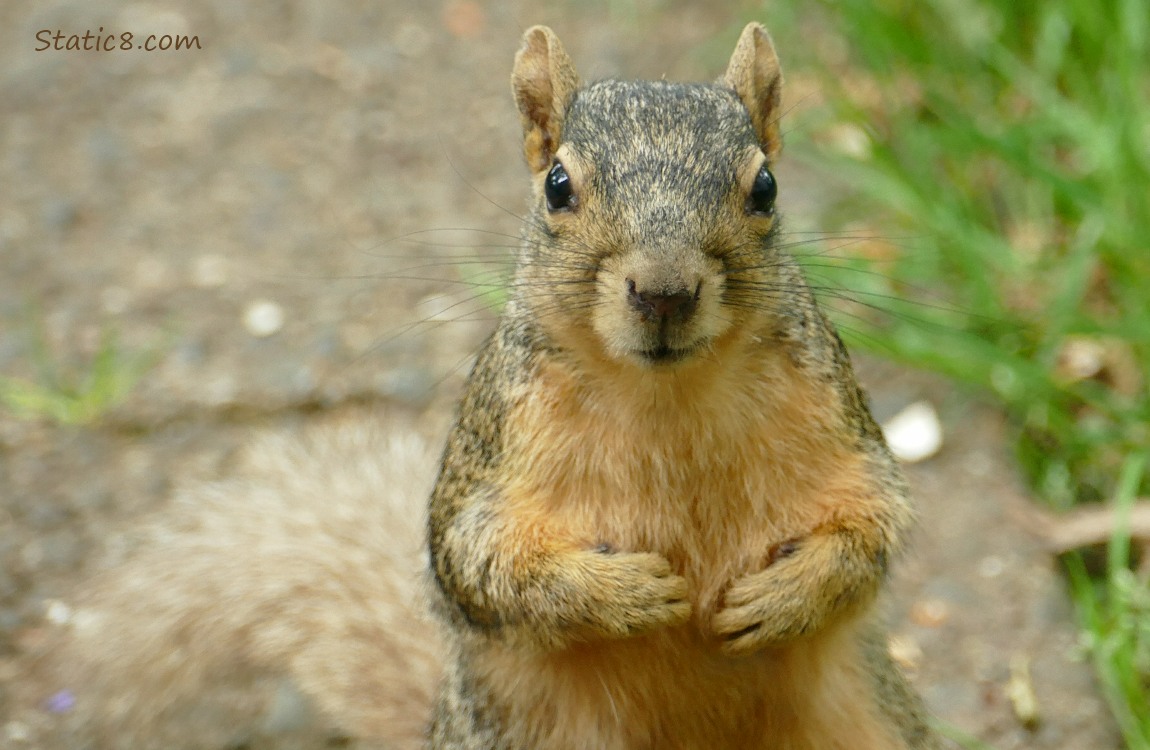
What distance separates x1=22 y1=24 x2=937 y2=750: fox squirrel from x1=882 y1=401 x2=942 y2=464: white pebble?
830 mm

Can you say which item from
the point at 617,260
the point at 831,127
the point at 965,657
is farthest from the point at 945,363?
the point at 617,260

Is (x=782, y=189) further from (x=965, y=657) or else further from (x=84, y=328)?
(x=84, y=328)

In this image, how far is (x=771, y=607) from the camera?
1675 millimetres

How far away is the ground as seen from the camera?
2.47 m

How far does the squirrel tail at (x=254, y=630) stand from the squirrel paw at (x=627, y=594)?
1.66ft

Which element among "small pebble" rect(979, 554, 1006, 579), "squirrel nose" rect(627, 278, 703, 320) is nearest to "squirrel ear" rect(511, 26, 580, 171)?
"squirrel nose" rect(627, 278, 703, 320)

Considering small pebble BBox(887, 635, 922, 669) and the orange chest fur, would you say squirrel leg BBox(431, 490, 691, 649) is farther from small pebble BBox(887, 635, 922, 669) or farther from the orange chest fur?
small pebble BBox(887, 635, 922, 669)

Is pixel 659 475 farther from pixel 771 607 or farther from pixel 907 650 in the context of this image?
pixel 907 650

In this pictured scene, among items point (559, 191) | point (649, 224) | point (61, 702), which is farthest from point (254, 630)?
point (649, 224)

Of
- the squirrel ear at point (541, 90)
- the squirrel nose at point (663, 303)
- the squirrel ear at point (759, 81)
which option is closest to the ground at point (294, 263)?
the squirrel ear at point (541, 90)

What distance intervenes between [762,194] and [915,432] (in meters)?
1.23

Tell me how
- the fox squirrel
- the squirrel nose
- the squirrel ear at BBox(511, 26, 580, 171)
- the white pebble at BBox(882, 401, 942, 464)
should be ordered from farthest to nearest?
the white pebble at BBox(882, 401, 942, 464)
the squirrel ear at BBox(511, 26, 580, 171)
the fox squirrel
the squirrel nose

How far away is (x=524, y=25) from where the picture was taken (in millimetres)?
3797

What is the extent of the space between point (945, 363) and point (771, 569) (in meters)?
1.24
